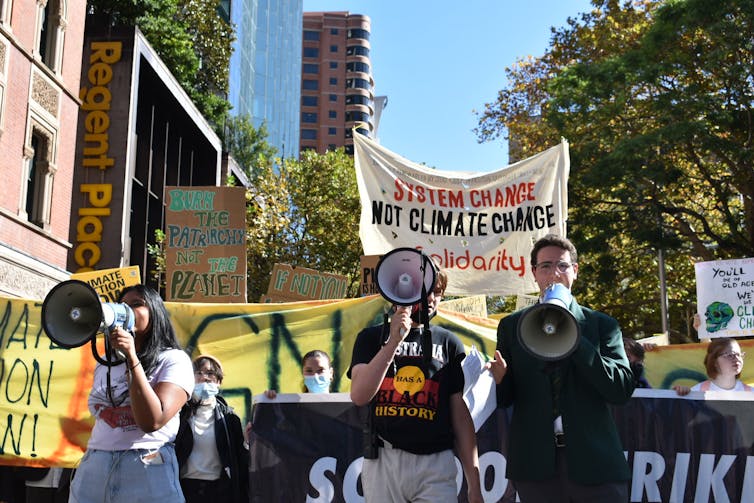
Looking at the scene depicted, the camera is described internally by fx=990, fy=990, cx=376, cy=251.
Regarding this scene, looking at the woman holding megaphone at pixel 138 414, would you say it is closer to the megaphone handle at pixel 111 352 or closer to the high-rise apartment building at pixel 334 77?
the megaphone handle at pixel 111 352

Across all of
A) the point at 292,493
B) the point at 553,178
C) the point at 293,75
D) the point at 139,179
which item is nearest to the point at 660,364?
the point at 553,178

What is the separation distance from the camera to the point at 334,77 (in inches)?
5605

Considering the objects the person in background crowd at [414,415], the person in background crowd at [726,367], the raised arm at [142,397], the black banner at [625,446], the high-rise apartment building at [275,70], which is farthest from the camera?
the high-rise apartment building at [275,70]

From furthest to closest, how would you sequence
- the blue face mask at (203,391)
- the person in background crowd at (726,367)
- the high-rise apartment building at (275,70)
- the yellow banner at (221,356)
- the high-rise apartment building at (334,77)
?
the high-rise apartment building at (334,77), the high-rise apartment building at (275,70), the yellow banner at (221,356), the person in background crowd at (726,367), the blue face mask at (203,391)

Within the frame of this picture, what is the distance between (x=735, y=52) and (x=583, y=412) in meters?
17.2

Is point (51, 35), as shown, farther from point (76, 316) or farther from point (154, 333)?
point (76, 316)

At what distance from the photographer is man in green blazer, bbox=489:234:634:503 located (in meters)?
3.51

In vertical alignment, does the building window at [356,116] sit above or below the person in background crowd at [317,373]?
above

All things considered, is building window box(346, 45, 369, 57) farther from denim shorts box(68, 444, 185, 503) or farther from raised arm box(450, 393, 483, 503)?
denim shorts box(68, 444, 185, 503)

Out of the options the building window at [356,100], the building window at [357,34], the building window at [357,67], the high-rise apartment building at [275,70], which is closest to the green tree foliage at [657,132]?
the high-rise apartment building at [275,70]

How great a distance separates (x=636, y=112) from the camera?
2058 centimetres

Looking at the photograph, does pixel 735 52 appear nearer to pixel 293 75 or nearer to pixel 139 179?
pixel 139 179

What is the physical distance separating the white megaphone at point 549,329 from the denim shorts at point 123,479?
1.43 m

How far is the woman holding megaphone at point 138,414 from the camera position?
3.54 m
